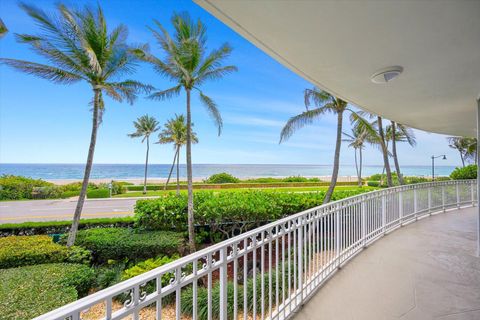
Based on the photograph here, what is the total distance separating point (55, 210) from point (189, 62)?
1546 cm

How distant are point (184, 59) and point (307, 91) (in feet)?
14.0

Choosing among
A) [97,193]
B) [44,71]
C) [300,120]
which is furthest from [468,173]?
[97,193]

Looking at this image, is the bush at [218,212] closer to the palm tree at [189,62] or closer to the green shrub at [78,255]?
the palm tree at [189,62]

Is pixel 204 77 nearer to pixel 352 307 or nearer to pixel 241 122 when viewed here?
pixel 352 307

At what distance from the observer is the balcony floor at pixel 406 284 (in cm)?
234

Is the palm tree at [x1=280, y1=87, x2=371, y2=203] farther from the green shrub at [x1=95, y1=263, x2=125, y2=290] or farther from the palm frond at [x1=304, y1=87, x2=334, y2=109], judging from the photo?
the green shrub at [x1=95, y1=263, x2=125, y2=290]

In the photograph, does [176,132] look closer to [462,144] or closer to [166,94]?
[166,94]

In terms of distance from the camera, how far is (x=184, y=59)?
7.09m

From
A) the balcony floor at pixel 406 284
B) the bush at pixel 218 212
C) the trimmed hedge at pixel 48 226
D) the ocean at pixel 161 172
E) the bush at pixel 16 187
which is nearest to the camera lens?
the balcony floor at pixel 406 284

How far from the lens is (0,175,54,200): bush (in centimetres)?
1995

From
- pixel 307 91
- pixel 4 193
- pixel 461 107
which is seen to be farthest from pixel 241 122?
pixel 461 107

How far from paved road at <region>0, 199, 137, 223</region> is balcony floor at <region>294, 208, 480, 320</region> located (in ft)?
44.3

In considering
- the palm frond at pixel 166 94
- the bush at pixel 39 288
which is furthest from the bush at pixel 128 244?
the palm frond at pixel 166 94

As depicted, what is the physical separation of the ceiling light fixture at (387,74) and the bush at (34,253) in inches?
302
